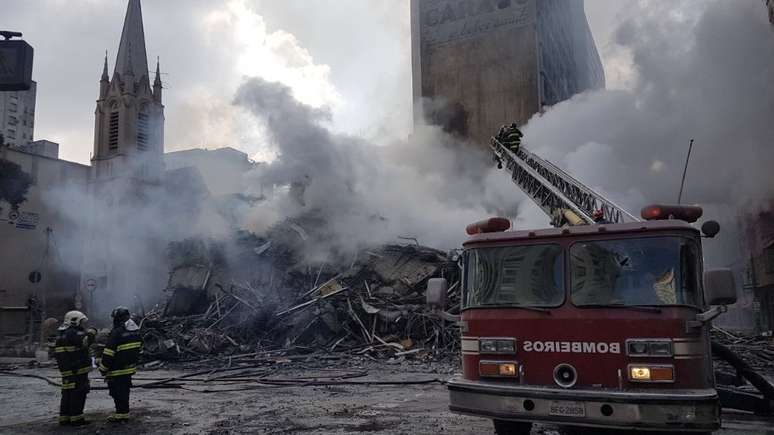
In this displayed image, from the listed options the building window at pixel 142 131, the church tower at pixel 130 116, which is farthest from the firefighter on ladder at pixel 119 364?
the building window at pixel 142 131

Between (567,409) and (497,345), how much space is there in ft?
2.66

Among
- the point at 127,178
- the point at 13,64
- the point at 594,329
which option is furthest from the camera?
the point at 127,178

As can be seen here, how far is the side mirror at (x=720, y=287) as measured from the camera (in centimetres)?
443

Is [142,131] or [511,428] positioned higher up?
[142,131]

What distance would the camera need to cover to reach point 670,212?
5.28 m

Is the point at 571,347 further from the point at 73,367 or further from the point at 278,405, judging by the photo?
the point at 73,367

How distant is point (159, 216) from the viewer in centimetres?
3166

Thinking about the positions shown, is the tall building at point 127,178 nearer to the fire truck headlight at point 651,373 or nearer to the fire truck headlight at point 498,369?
the fire truck headlight at point 498,369

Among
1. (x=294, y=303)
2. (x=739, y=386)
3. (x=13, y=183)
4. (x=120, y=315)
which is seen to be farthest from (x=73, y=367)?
(x=13, y=183)

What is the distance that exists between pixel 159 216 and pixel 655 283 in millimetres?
30477

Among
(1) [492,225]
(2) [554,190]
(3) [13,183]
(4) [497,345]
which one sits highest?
(3) [13,183]

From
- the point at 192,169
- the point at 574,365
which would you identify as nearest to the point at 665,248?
the point at 574,365

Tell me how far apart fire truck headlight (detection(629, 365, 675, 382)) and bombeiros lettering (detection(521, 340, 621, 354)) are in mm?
186

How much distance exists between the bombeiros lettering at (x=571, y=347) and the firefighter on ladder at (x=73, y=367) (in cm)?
559
